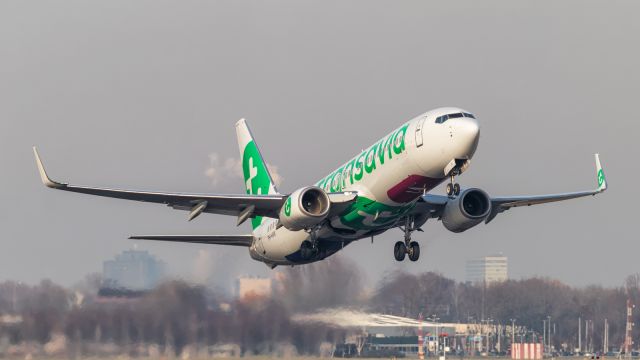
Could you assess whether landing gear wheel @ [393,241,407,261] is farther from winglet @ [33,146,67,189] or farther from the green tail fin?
winglet @ [33,146,67,189]

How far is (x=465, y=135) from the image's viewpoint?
3866 cm

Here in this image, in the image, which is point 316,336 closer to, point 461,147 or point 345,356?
point 345,356

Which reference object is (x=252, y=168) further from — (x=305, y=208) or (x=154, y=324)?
(x=305, y=208)

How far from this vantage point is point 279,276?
2131 inches

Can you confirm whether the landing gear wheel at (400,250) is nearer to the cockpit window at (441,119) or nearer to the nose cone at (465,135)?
the nose cone at (465,135)

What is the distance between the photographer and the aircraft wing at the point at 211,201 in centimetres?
4300

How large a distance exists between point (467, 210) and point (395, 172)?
20.2ft

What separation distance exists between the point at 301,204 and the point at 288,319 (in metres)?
12.0

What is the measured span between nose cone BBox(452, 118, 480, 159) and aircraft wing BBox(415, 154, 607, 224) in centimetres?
692

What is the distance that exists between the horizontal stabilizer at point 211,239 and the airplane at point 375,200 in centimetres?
5

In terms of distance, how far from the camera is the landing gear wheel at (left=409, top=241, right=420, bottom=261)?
147ft

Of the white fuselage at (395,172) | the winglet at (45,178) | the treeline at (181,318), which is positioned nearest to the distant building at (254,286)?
the treeline at (181,318)

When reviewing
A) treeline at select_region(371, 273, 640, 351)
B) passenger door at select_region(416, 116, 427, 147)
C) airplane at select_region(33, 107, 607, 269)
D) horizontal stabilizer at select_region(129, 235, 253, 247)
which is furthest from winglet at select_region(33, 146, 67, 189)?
treeline at select_region(371, 273, 640, 351)

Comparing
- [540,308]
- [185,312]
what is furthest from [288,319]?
[540,308]
